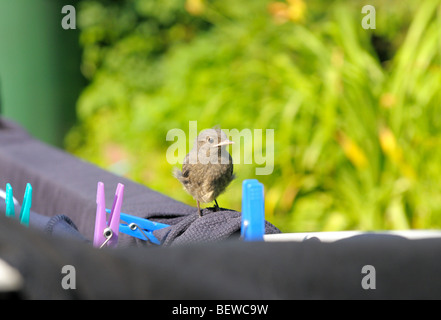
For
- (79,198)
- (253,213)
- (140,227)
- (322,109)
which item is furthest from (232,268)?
(322,109)

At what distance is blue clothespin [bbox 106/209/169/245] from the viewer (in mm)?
652

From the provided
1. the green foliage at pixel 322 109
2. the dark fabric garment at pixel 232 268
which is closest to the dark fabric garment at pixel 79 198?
the dark fabric garment at pixel 232 268

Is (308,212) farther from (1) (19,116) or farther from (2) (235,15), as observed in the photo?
(1) (19,116)

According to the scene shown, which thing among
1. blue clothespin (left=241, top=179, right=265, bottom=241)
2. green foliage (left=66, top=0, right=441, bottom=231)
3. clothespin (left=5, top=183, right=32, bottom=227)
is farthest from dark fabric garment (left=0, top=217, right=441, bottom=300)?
green foliage (left=66, top=0, right=441, bottom=231)

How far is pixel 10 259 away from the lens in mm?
394

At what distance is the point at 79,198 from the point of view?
885mm

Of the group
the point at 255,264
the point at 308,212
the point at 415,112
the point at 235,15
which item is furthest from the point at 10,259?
the point at 235,15

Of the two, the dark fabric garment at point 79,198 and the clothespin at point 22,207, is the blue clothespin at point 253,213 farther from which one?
the clothespin at point 22,207

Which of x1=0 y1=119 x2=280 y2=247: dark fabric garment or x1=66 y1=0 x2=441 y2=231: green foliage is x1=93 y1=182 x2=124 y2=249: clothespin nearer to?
x1=0 y1=119 x2=280 y2=247: dark fabric garment

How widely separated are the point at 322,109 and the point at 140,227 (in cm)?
155

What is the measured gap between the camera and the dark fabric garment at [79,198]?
0.62 metres

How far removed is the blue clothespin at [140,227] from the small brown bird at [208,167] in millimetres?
66

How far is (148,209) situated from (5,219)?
0.39m

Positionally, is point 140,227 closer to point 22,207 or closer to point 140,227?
point 140,227
